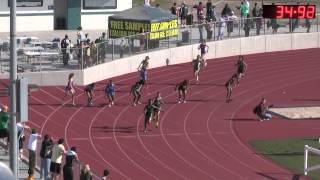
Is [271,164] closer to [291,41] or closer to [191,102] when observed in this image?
[191,102]

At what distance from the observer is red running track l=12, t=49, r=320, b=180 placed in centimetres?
2794

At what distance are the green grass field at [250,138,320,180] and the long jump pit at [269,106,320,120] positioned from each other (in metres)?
3.80

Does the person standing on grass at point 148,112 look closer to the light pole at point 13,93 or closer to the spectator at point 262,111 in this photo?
the spectator at point 262,111

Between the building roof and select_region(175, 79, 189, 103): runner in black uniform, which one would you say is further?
the building roof

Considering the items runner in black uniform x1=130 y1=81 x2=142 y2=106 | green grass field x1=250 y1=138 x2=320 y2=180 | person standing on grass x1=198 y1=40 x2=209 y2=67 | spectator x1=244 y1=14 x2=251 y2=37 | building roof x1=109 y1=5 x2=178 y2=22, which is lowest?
green grass field x1=250 y1=138 x2=320 y2=180

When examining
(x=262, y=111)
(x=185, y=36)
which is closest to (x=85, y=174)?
(x=262, y=111)

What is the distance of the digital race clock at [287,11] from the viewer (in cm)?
3775

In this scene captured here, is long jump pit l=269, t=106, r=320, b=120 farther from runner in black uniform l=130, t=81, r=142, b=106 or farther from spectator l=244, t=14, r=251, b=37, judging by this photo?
spectator l=244, t=14, r=251, b=37

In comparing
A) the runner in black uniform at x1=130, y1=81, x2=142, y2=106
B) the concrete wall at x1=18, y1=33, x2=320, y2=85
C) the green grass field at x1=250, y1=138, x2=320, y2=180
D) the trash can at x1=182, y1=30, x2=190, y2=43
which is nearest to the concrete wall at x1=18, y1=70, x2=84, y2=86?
the concrete wall at x1=18, y1=33, x2=320, y2=85

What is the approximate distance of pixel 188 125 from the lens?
33.5 meters

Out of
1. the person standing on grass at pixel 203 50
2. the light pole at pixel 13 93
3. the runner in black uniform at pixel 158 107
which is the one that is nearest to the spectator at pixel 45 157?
the light pole at pixel 13 93

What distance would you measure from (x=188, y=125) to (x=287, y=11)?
7541 millimetres

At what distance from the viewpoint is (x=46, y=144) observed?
2403 cm

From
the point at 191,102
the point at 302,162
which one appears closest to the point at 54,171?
the point at 302,162
